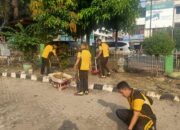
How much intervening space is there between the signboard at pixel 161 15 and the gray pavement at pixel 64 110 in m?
44.3

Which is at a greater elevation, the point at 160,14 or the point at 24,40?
the point at 160,14

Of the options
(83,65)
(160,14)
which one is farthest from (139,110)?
(160,14)

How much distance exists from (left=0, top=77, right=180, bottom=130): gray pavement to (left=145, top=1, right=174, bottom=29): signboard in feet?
145

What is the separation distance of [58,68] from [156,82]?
4.96 m

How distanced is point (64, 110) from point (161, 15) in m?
47.5

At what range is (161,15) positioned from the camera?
176 feet

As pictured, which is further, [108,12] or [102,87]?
[108,12]

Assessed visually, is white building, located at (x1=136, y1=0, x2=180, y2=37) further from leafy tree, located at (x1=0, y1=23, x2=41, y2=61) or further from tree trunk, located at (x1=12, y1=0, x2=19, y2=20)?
leafy tree, located at (x1=0, y1=23, x2=41, y2=61)

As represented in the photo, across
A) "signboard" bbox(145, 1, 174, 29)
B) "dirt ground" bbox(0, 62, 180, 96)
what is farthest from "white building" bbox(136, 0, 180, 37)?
"dirt ground" bbox(0, 62, 180, 96)

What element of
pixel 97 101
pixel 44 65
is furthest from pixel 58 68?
pixel 97 101

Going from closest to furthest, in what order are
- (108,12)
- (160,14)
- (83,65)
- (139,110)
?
1. (139,110)
2. (83,65)
3. (108,12)
4. (160,14)

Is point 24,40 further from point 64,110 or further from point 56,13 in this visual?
point 64,110

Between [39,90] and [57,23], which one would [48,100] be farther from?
[57,23]

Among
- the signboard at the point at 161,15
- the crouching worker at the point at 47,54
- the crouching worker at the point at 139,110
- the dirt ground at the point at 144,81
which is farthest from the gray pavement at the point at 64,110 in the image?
the signboard at the point at 161,15
